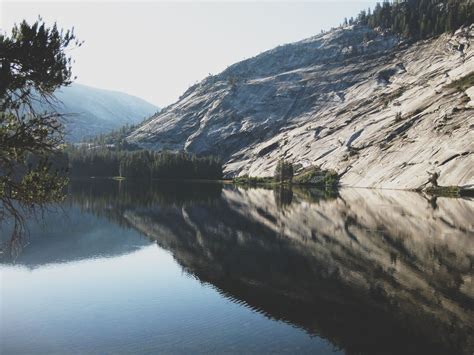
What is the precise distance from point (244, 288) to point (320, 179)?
516 ft

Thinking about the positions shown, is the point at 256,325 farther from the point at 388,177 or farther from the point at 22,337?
the point at 388,177

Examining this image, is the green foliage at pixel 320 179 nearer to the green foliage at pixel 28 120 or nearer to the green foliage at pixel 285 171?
the green foliage at pixel 285 171

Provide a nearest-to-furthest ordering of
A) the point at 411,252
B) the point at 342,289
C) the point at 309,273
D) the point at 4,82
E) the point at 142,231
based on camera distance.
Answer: the point at 4,82 < the point at 342,289 < the point at 309,273 < the point at 411,252 < the point at 142,231

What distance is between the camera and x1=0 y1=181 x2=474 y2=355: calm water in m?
25.7

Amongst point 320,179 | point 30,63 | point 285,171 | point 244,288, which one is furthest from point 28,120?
point 285,171

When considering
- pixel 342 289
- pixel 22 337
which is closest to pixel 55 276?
pixel 22 337

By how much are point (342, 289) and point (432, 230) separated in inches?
1279

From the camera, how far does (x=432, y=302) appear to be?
31797 mm

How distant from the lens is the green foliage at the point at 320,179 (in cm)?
18088

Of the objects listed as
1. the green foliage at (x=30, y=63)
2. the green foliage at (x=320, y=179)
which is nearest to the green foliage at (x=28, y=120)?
the green foliage at (x=30, y=63)

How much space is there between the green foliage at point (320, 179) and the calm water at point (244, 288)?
110034 mm

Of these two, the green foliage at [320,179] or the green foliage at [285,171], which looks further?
the green foliage at [285,171]

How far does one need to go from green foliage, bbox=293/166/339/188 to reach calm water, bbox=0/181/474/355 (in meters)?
110

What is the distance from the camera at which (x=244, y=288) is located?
36688mm
